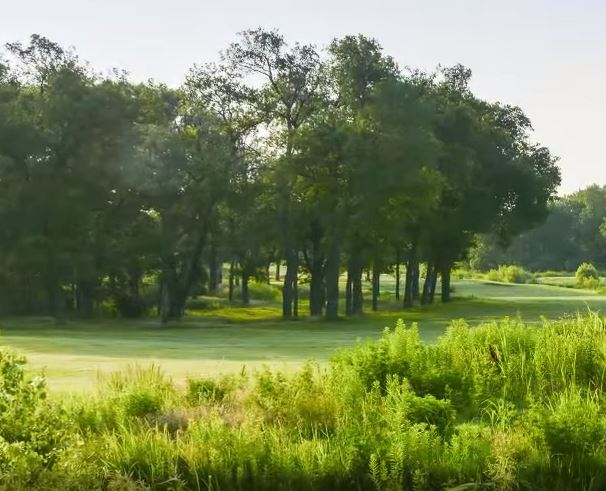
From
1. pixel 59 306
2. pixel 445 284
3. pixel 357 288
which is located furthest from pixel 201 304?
pixel 445 284

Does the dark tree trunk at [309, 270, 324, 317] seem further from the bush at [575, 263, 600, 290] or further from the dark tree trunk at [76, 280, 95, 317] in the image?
the bush at [575, 263, 600, 290]

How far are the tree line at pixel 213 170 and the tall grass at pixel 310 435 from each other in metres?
35.1

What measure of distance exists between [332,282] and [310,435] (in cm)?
4143

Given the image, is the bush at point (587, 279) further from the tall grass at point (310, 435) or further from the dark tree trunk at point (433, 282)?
the tall grass at point (310, 435)

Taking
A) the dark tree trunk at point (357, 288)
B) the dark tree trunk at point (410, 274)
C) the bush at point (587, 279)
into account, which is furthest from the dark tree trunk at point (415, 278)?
the bush at point (587, 279)

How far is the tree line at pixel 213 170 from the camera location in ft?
159

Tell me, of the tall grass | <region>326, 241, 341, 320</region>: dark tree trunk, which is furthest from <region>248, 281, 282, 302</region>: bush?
the tall grass

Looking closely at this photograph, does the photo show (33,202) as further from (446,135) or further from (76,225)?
(446,135)

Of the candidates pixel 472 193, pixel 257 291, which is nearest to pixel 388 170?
pixel 472 193

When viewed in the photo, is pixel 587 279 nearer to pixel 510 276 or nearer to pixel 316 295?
pixel 510 276

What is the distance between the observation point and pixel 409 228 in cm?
6022

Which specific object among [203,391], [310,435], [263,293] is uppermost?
[263,293]

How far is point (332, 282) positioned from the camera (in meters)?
53.9

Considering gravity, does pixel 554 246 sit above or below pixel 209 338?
above
